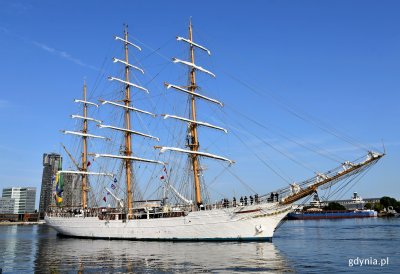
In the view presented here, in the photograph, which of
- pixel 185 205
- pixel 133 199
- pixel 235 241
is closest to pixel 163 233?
pixel 185 205

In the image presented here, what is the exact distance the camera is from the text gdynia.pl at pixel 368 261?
79.3 ft

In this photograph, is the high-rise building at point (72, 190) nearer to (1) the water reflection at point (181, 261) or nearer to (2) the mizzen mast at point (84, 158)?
(2) the mizzen mast at point (84, 158)

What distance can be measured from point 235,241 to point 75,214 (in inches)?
1322

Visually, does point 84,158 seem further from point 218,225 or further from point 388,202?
point 388,202

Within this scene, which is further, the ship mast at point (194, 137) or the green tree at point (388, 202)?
the green tree at point (388, 202)

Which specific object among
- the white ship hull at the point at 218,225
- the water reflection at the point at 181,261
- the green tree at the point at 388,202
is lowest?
the water reflection at the point at 181,261

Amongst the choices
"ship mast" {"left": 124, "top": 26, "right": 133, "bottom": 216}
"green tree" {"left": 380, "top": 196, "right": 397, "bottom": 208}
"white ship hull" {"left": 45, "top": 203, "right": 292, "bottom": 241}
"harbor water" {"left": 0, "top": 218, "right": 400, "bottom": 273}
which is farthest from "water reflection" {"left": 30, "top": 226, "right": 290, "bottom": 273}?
"green tree" {"left": 380, "top": 196, "right": 397, "bottom": 208}

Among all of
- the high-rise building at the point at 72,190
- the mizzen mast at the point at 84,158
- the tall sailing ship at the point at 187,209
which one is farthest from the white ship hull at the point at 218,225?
the high-rise building at the point at 72,190

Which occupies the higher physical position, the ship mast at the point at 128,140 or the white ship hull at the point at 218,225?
the ship mast at the point at 128,140

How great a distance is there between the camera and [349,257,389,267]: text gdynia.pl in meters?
24.2

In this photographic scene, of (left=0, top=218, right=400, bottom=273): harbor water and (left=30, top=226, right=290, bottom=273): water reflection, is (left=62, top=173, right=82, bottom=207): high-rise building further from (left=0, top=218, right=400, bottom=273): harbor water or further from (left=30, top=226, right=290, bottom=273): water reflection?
(left=0, top=218, right=400, bottom=273): harbor water

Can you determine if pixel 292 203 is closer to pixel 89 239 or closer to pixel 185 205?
pixel 185 205

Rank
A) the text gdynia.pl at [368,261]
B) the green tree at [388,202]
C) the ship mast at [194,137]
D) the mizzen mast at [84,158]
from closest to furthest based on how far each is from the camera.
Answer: the text gdynia.pl at [368,261] → the ship mast at [194,137] → the mizzen mast at [84,158] → the green tree at [388,202]

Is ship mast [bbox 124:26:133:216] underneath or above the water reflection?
above
